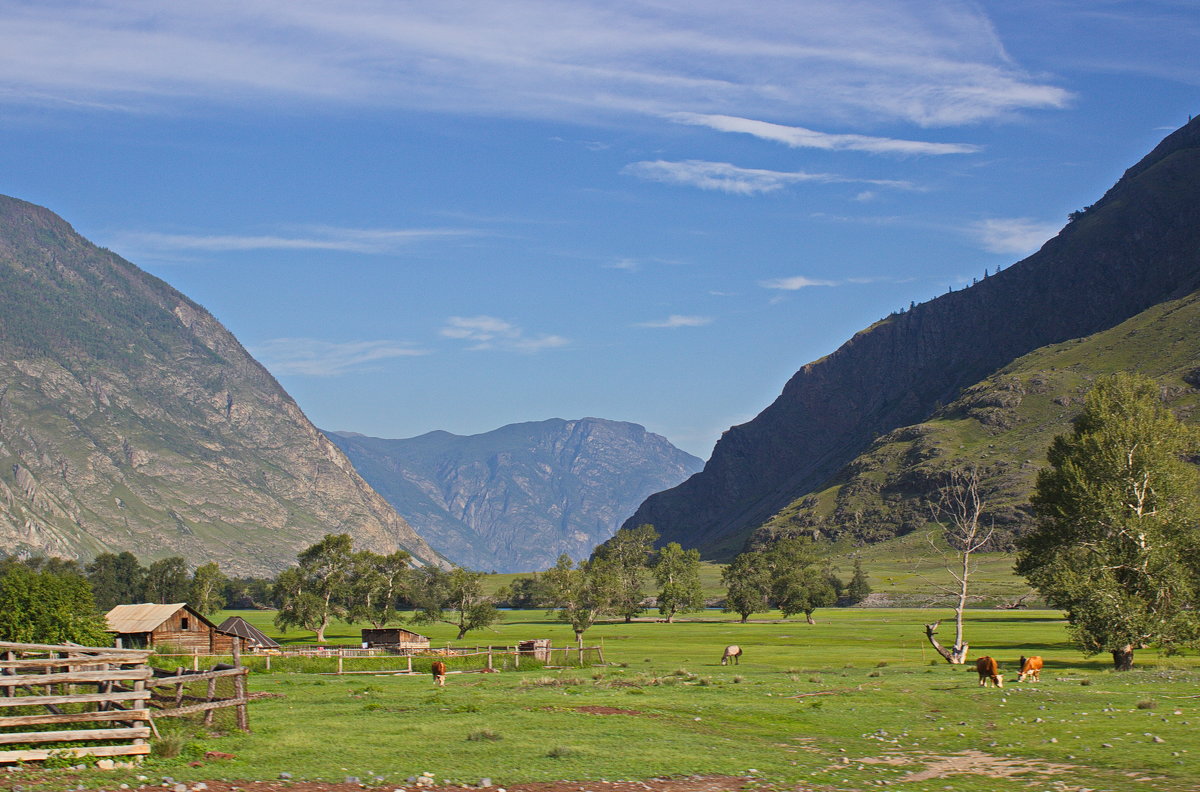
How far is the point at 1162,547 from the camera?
5603 centimetres

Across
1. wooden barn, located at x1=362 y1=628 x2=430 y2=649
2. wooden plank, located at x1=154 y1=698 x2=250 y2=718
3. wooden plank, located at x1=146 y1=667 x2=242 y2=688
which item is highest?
wooden plank, located at x1=146 y1=667 x2=242 y2=688

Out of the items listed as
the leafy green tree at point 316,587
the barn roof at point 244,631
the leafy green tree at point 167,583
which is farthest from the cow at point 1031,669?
the leafy green tree at point 167,583

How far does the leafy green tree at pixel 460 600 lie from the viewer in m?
131

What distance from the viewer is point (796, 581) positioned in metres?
145

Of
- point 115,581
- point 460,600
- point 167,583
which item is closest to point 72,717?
point 460,600

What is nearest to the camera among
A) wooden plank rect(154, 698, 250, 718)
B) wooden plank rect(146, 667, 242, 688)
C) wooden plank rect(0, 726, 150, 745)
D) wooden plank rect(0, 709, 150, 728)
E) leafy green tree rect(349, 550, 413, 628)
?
wooden plank rect(0, 726, 150, 745)

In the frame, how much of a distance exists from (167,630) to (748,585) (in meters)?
86.9

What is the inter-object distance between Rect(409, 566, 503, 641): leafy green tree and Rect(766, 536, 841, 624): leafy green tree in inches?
1495

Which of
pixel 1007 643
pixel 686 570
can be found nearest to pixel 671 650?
pixel 1007 643

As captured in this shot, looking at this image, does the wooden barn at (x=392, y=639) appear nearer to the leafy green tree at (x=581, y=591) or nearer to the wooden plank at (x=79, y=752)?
the leafy green tree at (x=581, y=591)

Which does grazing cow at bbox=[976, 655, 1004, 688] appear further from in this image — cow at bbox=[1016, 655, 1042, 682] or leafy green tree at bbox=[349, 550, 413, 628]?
leafy green tree at bbox=[349, 550, 413, 628]

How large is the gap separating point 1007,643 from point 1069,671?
3482 centimetres

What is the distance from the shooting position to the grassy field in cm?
2247

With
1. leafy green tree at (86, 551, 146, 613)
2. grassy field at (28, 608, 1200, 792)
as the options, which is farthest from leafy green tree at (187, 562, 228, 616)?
grassy field at (28, 608, 1200, 792)
